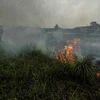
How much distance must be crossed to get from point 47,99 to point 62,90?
1.00m

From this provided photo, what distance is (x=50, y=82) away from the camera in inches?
292

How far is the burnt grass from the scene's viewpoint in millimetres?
6473

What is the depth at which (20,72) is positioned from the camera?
790cm

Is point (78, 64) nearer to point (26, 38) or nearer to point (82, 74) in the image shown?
point (82, 74)

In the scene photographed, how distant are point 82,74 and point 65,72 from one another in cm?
90

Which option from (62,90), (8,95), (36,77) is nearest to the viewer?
(8,95)

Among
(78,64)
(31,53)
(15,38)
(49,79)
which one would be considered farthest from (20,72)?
(15,38)

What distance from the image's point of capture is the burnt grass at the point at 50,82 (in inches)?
255

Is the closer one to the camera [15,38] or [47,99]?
[47,99]

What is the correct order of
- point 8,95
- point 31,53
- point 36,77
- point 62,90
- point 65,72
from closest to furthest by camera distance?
1. point 8,95
2. point 62,90
3. point 36,77
4. point 65,72
5. point 31,53

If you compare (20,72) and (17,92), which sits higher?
(20,72)

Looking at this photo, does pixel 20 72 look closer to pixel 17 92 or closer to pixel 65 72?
pixel 17 92

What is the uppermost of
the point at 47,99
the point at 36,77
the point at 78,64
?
the point at 78,64

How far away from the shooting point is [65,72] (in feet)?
26.6
